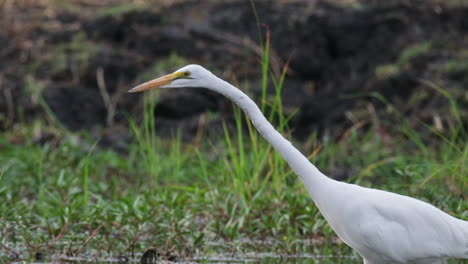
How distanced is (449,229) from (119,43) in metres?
7.20

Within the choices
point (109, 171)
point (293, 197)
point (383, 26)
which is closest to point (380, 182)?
point (293, 197)

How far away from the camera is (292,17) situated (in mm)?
10531

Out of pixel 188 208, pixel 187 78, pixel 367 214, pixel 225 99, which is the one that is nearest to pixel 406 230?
pixel 367 214

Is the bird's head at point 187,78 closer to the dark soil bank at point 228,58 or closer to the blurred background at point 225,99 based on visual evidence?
the blurred background at point 225,99

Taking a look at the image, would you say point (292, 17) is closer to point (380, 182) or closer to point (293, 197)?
point (380, 182)

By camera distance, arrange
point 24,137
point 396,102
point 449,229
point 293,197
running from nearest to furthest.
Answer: point 449,229, point 293,197, point 24,137, point 396,102

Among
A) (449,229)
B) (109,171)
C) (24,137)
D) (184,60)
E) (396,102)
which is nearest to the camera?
(449,229)

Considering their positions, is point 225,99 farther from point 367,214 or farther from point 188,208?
point 367,214

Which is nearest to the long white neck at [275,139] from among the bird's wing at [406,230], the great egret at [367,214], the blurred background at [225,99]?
the great egret at [367,214]

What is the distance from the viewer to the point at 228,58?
10.3 m

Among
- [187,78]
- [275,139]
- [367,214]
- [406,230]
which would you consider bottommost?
[406,230]

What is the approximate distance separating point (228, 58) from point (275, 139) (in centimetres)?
654

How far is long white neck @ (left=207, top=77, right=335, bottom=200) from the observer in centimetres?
384

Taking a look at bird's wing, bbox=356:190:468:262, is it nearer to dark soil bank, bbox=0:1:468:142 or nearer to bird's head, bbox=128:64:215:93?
bird's head, bbox=128:64:215:93
